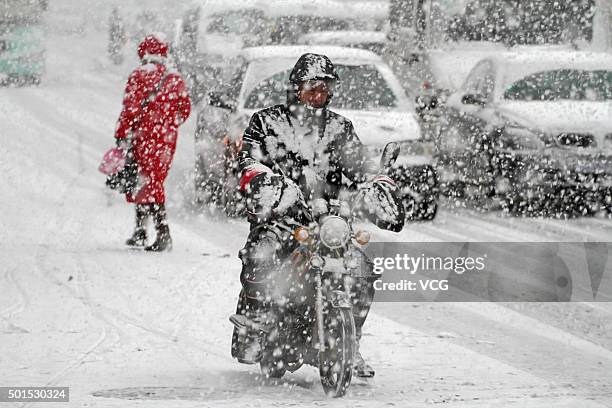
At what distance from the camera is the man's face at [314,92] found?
22.6 feet

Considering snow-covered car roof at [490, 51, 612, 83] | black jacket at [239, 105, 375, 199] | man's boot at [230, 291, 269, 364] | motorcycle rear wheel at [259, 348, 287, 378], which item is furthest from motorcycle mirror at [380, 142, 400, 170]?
snow-covered car roof at [490, 51, 612, 83]

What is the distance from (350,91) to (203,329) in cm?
646

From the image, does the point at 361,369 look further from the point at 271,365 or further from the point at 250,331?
the point at 250,331

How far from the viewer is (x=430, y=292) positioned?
1034 centimetres

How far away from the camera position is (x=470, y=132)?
52.5 feet

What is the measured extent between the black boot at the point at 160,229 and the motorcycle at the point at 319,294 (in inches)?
199

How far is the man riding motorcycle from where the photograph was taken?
678 centimetres

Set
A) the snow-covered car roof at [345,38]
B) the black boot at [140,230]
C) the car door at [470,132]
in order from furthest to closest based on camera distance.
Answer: the snow-covered car roof at [345,38] → the car door at [470,132] → the black boot at [140,230]

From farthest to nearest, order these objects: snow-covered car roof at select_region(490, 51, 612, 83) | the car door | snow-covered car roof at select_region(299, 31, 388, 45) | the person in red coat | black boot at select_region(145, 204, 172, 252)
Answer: snow-covered car roof at select_region(299, 31, 388, 45)
snow-covered car roof at select_region(490, 51, 612, 83)
the car door
black boot at select_region(145, 204, 172, 252)
the person in red coat

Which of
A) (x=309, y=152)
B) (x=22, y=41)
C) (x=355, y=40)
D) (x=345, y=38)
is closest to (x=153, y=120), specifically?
(x=309, y=152)

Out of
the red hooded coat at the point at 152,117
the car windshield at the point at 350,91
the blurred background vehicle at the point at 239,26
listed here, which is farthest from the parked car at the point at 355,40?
the red hooded coat at the point at 152,117

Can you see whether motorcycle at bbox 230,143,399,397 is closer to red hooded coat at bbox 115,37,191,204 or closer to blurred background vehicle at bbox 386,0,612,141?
red hooded coat at bbox 115,37,191,204

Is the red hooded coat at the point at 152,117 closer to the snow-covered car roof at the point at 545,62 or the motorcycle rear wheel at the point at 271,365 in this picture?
the motorcycle rear wheel at the point at 271,365

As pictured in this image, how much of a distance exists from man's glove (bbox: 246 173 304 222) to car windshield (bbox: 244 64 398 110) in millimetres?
7591
